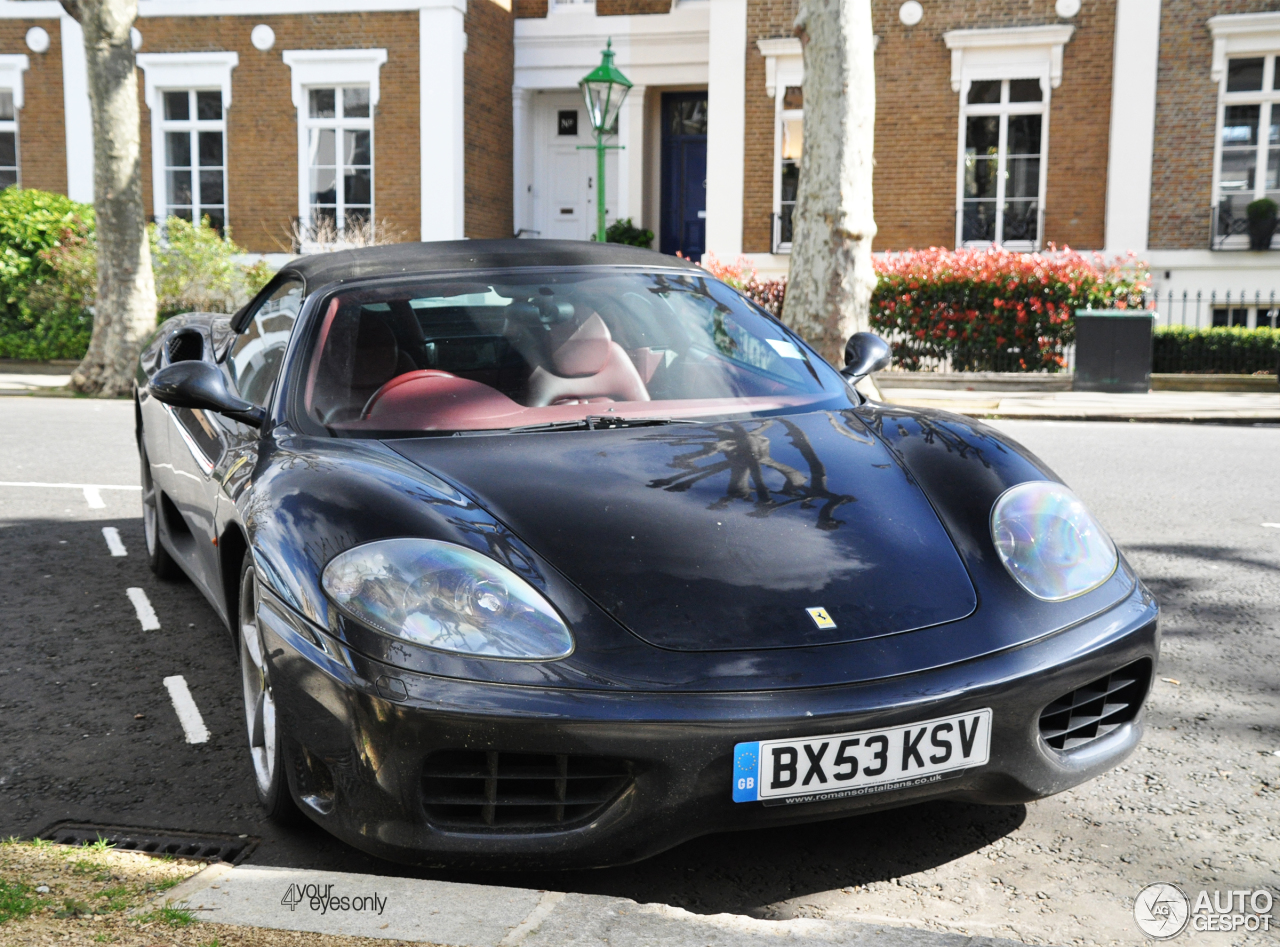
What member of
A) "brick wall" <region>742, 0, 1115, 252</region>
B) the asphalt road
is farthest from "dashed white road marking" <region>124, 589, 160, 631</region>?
"brick wall" <region>742, 0, 1115, 252</region>

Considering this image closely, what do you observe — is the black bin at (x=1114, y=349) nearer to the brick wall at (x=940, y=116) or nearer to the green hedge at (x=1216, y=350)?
the green hedge at (x=1216, y=350)

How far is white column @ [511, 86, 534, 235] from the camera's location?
2372cm

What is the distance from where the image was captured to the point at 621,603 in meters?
2.57

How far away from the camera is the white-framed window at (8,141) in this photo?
75.8 feet

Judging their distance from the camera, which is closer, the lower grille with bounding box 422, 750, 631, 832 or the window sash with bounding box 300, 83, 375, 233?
the lower grille with bounding box 422, 750, 631, 832

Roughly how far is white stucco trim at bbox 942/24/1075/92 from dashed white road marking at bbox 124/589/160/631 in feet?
55.9

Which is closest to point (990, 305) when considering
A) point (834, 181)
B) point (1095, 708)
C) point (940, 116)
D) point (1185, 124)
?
point (834, 181)

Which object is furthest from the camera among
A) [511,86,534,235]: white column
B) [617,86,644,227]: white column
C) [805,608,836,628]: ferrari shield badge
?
[511,86,534,235]: white column

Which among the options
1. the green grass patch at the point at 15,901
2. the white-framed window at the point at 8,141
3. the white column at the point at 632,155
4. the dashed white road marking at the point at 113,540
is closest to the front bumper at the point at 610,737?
the green grass patch at the point at 15,901

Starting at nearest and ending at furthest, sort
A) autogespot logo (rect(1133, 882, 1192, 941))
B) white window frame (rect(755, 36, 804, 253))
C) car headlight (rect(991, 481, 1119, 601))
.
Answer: autogespot logo (rect(1133, 882, 1192, 941)) < car headlight (rect(991, 481, 1119, 601)) < white window frame (rect(755, 36, 804, 253))

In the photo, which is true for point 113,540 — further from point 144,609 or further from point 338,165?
point 338,165

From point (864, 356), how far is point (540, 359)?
118 centimetres

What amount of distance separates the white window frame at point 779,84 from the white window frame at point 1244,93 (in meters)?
6.02

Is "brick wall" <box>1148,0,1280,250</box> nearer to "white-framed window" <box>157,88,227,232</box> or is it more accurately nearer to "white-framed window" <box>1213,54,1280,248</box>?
"white-framed window" <box>1213,54,1280,248</box>
